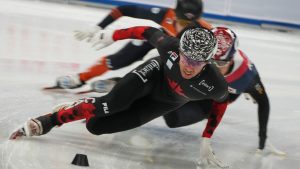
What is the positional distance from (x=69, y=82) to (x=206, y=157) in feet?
4.79

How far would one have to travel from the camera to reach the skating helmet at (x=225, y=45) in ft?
10.5

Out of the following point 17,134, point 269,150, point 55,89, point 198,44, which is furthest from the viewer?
point 55,89

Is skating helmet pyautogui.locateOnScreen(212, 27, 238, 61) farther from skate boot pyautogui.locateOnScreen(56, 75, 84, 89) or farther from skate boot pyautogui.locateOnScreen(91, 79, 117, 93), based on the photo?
skate boot pyautogui.locateOnScreen(56, 75, 84, 89)

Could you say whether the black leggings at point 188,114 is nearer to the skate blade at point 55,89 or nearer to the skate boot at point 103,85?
the skate boot at point 103,85

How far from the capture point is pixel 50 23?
246 inches

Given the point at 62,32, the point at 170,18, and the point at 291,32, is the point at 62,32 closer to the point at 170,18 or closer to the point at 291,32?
the point at 170,18

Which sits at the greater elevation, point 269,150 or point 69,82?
point 69,82

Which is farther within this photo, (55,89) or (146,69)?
(55,89)

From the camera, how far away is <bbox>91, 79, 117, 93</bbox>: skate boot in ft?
13.2

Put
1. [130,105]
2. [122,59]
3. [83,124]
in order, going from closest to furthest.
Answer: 1. [130,105]
2. [83,124]
3. [122,59]

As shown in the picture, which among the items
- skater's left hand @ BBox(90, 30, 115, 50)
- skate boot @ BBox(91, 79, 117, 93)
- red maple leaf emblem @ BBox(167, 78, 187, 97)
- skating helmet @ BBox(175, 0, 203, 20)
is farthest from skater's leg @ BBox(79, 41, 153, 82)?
red maple leaf emblem @ BBox(167, 78, 187, 97)

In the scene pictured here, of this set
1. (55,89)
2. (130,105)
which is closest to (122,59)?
(55,89)

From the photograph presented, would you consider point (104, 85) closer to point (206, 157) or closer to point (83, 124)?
point (83, 124)

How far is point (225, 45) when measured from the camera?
322 centimetres
